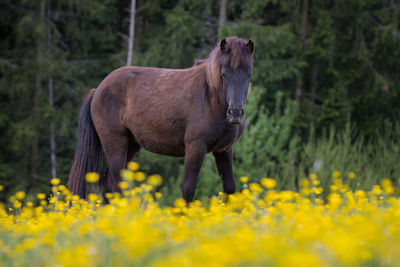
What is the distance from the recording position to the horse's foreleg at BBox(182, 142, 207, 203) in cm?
552

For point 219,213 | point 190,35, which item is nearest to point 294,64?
point 190,35

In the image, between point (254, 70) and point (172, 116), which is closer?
point (172, 116)

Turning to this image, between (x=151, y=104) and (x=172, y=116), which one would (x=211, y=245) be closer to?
(x=172, y=116)

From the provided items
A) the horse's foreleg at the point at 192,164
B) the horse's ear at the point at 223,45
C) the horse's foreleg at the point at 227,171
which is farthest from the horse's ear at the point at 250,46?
the horse's foreleg at the point at 227,171

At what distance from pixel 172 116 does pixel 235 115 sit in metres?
1.07

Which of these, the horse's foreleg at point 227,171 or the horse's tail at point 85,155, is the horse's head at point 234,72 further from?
the horse's tail at point 85,155

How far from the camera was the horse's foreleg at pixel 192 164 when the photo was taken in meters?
5.52

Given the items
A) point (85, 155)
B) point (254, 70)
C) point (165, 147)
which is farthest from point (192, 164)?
point (254, 70)

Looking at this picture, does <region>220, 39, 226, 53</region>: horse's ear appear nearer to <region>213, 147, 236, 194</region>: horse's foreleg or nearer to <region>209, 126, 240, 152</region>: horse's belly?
<region>209, 126, 240, 152</region>: horse's belly

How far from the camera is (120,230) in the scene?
2664mm

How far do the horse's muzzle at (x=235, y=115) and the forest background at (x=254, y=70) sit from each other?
42.4 feet

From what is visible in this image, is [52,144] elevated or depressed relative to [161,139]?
depressed

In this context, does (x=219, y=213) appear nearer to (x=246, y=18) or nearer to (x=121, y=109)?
(x=121, y=109)

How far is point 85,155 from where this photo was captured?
22.3 ft
